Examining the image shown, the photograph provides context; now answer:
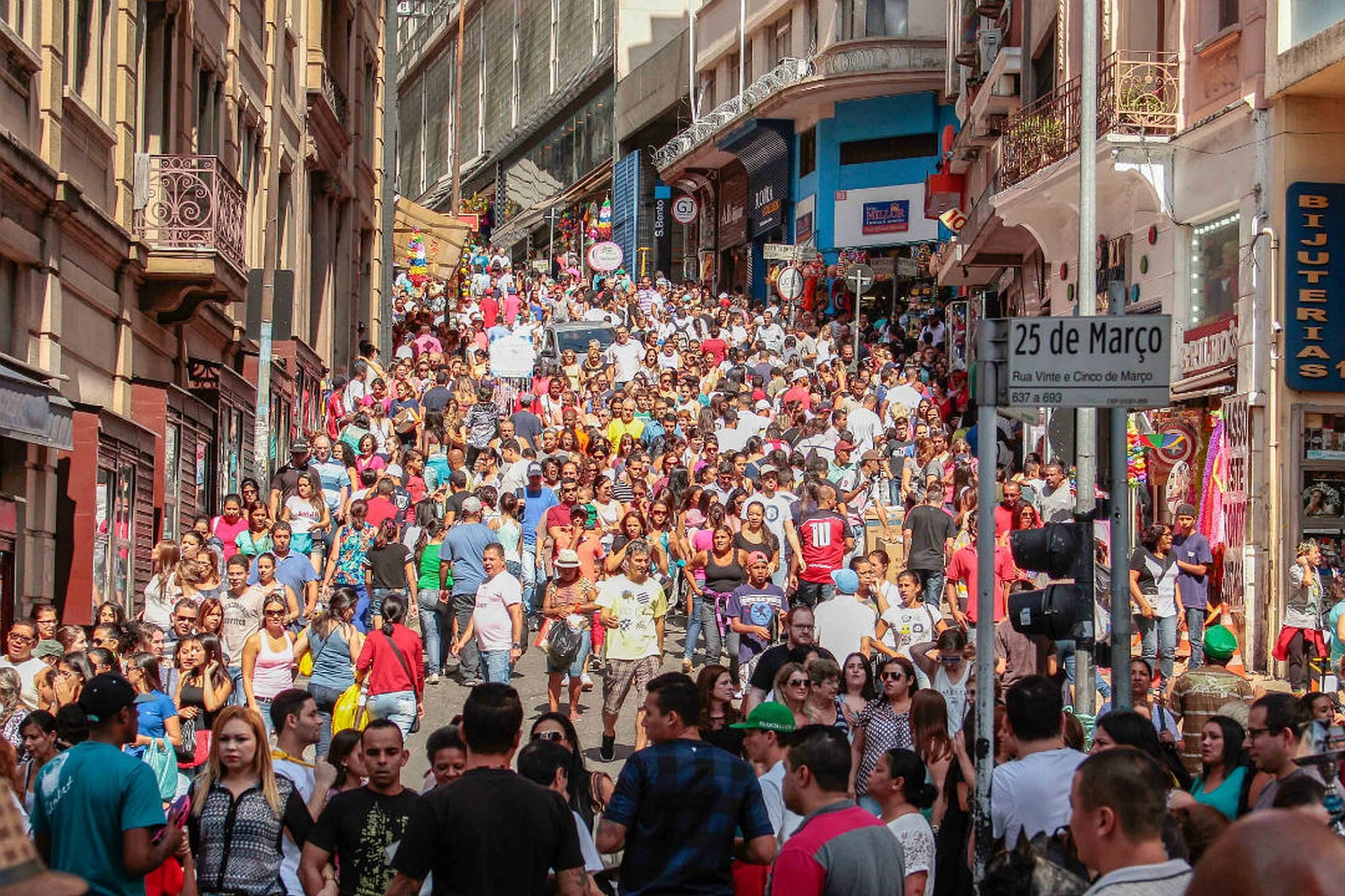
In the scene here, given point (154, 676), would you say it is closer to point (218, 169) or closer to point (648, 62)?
point (218, 169)

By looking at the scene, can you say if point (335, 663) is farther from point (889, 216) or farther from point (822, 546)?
point (889, 216)

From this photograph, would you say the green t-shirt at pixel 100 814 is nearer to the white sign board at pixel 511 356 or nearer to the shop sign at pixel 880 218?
the white sign board at pixel 511 356

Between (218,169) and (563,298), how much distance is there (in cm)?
2213

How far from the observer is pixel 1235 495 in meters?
21.0

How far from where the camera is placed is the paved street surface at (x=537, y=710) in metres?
15.0

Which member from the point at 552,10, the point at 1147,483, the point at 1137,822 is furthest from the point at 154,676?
the point at 552,10

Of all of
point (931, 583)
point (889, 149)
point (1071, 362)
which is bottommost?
point (931, 583)

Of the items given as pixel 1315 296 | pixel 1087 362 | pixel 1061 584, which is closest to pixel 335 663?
pixel 1061 584

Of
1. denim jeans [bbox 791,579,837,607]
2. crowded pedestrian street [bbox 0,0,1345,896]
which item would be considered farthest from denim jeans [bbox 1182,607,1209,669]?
denim jeans [bbox 791,579,837,607]

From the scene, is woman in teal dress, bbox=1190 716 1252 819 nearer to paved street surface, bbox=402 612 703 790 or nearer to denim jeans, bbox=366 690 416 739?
denim jeans, bbox=366 690 416 739

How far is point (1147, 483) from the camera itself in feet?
79.6

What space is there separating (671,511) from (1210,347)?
6.30 m

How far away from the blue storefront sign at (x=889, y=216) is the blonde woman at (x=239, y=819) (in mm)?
44094

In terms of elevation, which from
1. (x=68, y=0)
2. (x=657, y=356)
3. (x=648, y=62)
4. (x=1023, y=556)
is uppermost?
(x=648, y=62)
